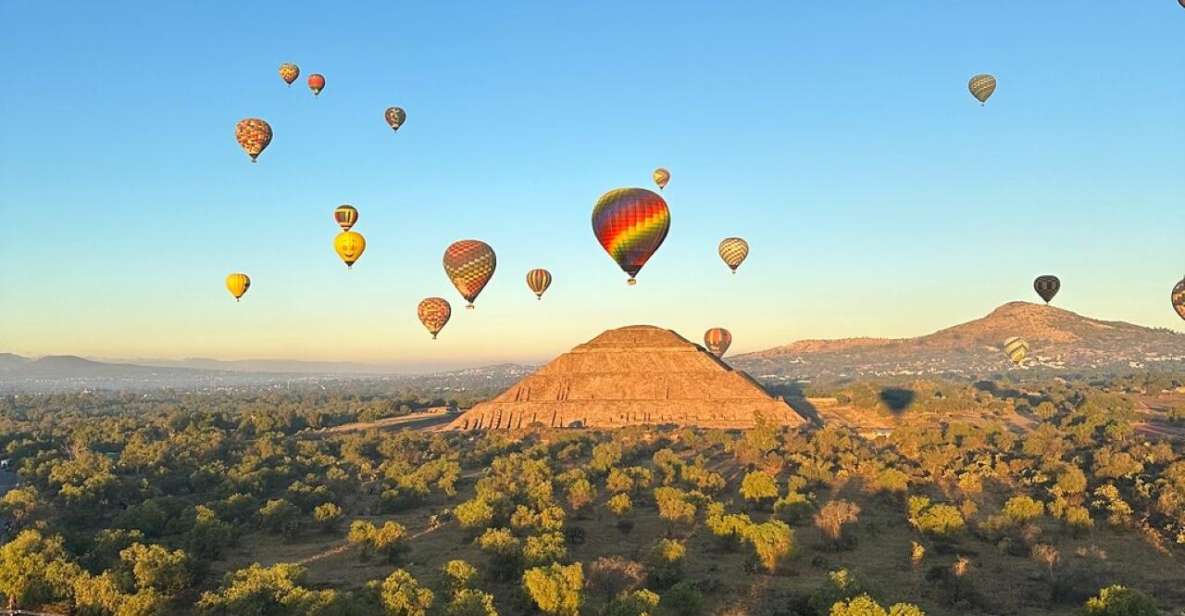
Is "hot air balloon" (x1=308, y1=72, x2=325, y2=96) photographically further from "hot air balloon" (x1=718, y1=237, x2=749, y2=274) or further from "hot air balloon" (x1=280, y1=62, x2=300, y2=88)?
"hot air balloon" (x1=718, y1=237, x2=749, y2=274)

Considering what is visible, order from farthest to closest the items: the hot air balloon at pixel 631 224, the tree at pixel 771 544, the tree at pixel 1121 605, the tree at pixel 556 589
→ the hot air balloon at pixel 631 224 → the tree at pixel 771 544 → the tree at pixel 556 589 → the tree at pixel 1121 605

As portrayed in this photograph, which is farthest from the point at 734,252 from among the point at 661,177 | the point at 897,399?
the point at 897,399

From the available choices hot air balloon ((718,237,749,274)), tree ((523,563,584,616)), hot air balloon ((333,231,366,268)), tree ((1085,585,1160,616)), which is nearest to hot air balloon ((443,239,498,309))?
hot air balloon ((333,231,366,268))

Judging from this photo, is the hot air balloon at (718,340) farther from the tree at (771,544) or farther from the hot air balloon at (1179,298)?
the tree at (771,544)

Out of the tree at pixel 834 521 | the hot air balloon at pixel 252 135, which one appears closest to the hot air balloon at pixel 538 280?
the hot air balloon at pixel 252 135

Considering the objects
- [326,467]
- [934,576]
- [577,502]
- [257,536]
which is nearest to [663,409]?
[326,467]

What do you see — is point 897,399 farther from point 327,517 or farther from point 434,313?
point 327,517

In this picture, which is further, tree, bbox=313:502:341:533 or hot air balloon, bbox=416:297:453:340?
hot air balloon, bbox=416:297:453:340
